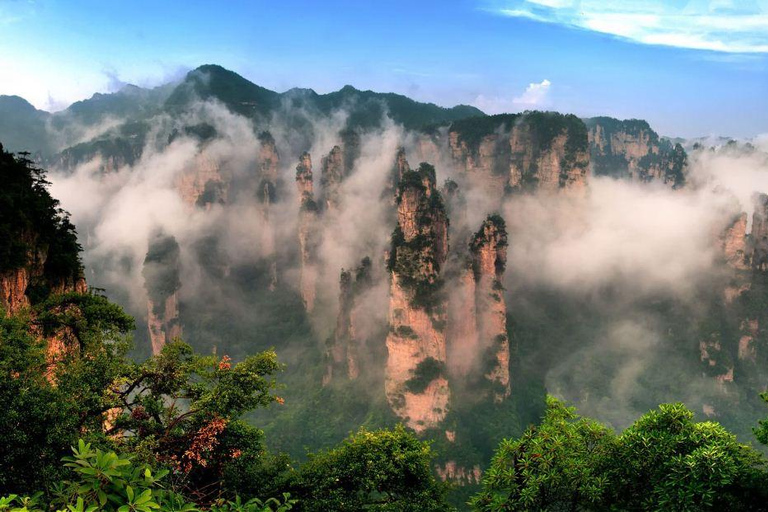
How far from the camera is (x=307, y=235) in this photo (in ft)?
341

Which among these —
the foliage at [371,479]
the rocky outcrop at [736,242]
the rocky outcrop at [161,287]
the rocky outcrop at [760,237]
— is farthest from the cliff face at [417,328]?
the rocky outcrop at [760,237]

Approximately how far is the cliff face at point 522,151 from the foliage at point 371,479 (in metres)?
92.8

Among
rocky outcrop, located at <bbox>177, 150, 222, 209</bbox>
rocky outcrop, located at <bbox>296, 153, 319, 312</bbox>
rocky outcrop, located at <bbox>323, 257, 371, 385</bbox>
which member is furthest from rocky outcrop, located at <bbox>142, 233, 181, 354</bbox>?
rocky outcrop, located at <bbox>323, 257, 371, 385</bbox>

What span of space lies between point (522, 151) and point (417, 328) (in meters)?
63.5

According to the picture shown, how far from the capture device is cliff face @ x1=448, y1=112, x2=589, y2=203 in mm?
102688

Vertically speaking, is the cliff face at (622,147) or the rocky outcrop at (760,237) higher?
the cliff face at (622,147)

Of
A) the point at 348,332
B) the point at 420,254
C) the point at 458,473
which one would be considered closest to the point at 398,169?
the point at 348,332

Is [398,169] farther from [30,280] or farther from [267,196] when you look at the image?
[30,280]

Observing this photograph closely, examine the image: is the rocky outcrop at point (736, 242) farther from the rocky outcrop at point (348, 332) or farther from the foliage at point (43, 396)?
the foliage at point (43, 396)

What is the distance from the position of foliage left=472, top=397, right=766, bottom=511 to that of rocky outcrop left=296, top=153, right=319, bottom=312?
88343 millimetres

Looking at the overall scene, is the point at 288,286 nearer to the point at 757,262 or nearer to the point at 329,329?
the point at 329,329

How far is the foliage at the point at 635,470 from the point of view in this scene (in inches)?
586

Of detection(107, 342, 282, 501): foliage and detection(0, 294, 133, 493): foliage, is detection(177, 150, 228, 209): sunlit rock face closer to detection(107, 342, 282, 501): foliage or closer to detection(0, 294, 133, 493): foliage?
detection(0, 294, 133, 493): foliage

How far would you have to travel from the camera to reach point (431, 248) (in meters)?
65.2
